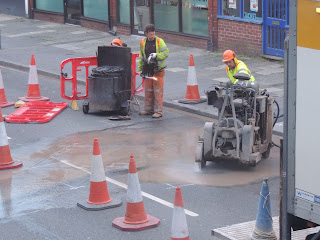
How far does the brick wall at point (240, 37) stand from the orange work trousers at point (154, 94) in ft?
19.9

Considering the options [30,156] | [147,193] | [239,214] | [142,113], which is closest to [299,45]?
[239,214]

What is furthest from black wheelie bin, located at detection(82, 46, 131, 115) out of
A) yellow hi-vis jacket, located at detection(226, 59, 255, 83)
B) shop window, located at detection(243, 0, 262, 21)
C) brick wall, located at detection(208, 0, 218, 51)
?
brick wall, located at detection(208, 0, 218, 51)

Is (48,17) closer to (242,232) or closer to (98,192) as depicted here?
(98,192)

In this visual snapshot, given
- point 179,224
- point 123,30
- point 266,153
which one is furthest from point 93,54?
point 179,224

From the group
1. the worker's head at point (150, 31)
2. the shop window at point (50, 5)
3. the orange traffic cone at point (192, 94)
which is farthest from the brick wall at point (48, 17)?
the worker's head at point (150, 31)

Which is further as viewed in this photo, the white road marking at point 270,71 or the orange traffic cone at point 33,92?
the white road marking at point 270,71

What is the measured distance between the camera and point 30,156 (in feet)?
40.1

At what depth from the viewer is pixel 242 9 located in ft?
67.2

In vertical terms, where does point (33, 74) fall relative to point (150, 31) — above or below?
below

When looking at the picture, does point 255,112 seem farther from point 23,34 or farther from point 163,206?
point 23,34

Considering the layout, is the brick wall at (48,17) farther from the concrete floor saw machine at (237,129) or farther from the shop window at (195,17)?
the concrete floor saw machine at (237,129)

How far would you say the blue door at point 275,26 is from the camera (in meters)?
19.2

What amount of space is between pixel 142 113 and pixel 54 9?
14241mm

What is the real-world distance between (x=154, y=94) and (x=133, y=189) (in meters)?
6.15
